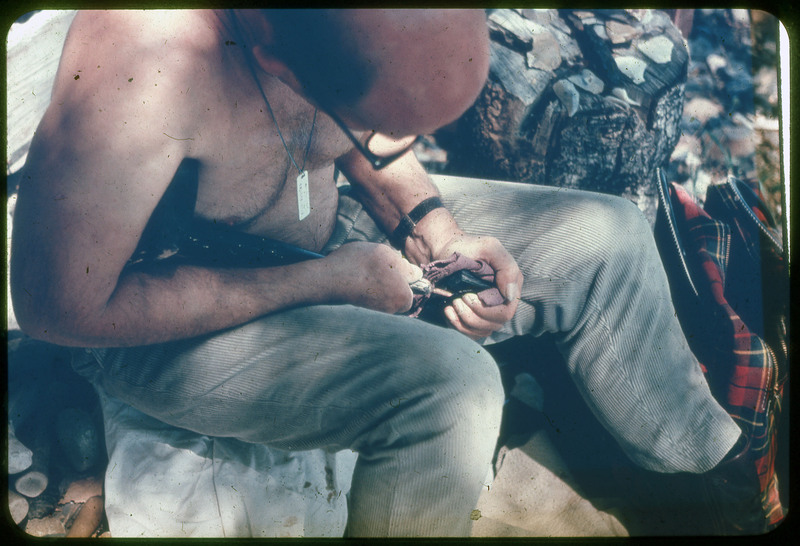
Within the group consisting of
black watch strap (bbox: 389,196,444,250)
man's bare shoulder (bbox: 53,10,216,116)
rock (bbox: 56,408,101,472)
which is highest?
man's bare shoulder (bbox: 53,10,216,116)

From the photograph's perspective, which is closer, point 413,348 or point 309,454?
point 413,348

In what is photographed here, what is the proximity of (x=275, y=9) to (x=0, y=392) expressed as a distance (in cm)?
90

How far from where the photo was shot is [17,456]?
3.34 ft

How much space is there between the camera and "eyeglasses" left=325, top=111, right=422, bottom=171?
39.6 inches

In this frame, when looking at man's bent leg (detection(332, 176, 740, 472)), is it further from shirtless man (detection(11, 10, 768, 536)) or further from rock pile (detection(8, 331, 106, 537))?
rock pile (detection(8, 331, 106, 537))

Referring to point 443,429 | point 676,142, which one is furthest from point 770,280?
point 443,429

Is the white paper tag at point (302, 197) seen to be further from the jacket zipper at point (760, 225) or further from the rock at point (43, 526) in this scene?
the jacket zipper at point (760, 225)

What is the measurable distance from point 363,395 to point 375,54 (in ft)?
2.00

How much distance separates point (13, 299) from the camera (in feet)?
2.91

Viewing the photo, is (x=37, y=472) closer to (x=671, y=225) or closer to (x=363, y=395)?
(x=363, y=395)

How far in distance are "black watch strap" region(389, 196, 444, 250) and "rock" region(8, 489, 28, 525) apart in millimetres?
892

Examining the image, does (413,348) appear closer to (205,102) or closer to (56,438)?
(205,102)

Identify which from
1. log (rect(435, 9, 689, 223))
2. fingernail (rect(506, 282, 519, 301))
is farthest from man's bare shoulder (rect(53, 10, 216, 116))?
fingernail (rect(506, 282, 519, 301))

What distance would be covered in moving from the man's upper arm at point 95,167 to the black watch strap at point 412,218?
47 centimetres
